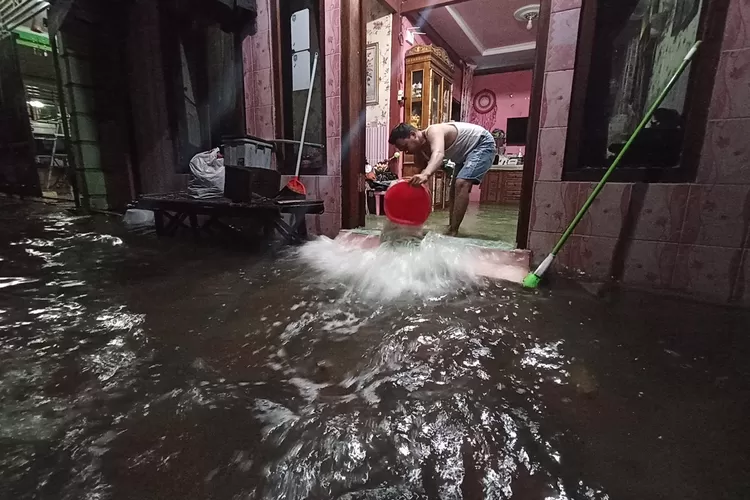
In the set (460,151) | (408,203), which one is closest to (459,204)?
(460,151)

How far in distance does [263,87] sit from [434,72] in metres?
3.28

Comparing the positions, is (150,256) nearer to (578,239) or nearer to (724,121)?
(578,239)

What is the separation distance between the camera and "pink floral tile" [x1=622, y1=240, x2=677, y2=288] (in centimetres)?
214

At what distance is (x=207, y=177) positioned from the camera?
3.33 metres

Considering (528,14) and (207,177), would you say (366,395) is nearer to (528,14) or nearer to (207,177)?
(207,177)

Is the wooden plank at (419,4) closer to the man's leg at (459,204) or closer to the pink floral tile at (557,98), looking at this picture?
the man's leg at (459,204)

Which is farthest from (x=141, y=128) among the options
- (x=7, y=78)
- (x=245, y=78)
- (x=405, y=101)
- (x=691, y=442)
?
(x=691, y=442)

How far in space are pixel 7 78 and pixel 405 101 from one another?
7436 mm

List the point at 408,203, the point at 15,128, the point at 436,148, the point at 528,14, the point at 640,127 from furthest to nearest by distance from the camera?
the point at 15,128 → the point at 528,14 → the point at 436,148 → the point at 408,203 → the point at 640,127

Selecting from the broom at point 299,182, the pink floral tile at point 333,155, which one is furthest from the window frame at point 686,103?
the broom at point 299,182

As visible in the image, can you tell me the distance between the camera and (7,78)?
20.6ft

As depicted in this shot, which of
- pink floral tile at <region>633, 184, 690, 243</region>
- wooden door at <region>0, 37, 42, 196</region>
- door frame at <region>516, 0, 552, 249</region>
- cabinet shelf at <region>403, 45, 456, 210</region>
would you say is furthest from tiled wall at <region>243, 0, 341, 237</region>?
wooden door at <region>0, 37, 42, 196</region>

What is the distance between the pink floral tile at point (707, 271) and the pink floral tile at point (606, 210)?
1.24 ft

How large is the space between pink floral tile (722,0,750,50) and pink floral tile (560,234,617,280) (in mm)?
1208
